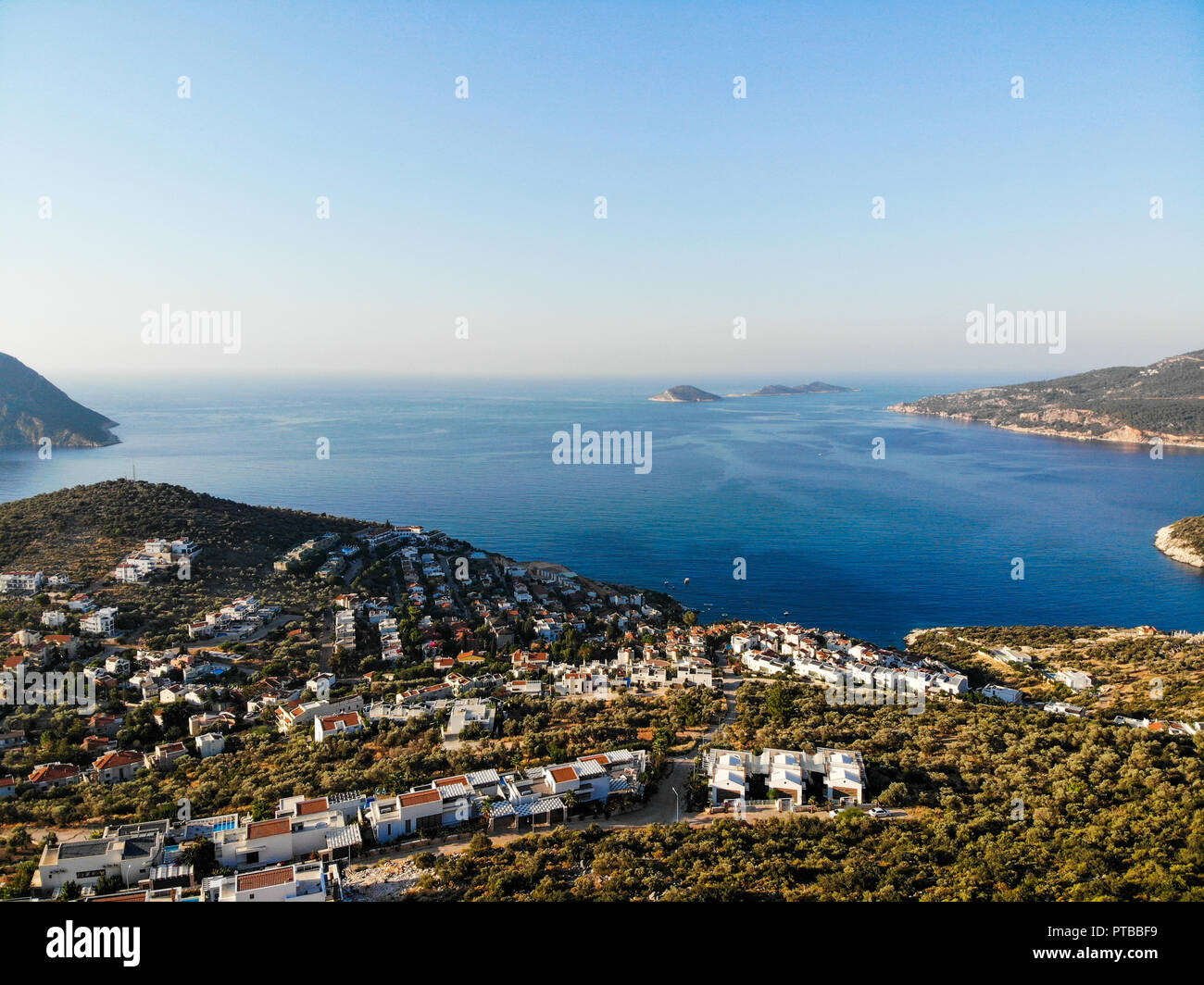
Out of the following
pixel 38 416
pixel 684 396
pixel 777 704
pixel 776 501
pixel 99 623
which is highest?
pixel 684 396

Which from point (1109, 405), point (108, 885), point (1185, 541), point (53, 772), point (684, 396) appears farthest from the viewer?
point (684, 396)

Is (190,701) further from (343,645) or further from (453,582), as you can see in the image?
(453,582)

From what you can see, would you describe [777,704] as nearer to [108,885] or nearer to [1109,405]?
[108,885]

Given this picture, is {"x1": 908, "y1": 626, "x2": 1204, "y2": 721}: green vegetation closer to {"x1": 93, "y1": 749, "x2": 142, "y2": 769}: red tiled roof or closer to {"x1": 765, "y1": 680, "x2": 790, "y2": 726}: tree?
{"x1": 765, "y1": 680, "x2": 790, "y2": 726}: tree

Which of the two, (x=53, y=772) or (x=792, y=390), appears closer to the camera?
(x=53, y=772)

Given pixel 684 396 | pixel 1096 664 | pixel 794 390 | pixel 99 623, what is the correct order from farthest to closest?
pixel 794 390 → pixel 684 396 → pixel 1096 664 → pixel 99 623

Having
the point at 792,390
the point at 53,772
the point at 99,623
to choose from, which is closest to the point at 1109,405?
the point at 792,390

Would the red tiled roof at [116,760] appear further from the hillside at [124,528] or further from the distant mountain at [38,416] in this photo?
the distant mountain at [38,416]

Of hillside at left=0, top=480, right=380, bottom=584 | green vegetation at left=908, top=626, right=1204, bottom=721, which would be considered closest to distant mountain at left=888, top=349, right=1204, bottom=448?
green vegetation at left=908, top=626, right=1204, bottom=721
